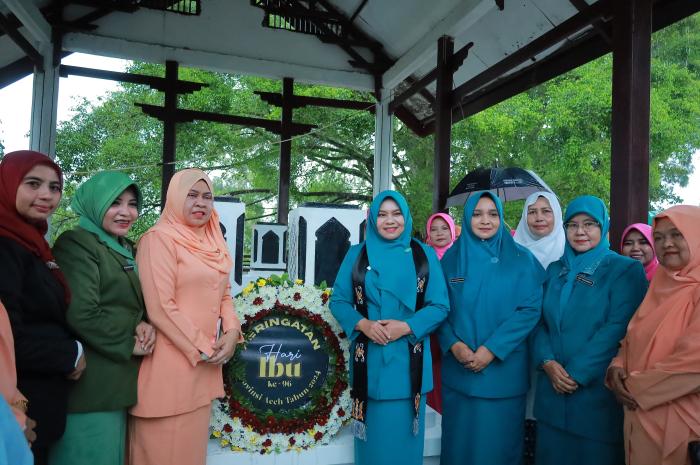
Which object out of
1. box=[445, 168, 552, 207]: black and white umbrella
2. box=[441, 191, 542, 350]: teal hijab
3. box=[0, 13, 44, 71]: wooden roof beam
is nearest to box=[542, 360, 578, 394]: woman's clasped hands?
box=[441, 191, 542, 350]: teal hijab

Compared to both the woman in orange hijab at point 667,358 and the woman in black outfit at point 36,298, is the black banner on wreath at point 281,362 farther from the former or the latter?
the woman in orange hijab at point 667,358

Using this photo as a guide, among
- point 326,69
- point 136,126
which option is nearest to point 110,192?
point 326,69

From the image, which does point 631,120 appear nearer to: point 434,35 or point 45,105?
point 434,35

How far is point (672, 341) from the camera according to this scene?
177 centimetres

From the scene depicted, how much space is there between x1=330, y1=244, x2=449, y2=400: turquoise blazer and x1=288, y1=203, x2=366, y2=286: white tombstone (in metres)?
2.39

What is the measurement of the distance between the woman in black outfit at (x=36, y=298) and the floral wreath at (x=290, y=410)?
2.59 feet

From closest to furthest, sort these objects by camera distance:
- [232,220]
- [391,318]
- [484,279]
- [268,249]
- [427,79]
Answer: [391,318]
[484,279]
[232,220]
[268,249]
[427,79]

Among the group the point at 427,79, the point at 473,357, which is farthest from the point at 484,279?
the point at 427,79

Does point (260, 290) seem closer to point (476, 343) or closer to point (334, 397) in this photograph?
point (334, 397)

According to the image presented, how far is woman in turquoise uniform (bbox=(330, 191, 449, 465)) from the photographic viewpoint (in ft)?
7.01

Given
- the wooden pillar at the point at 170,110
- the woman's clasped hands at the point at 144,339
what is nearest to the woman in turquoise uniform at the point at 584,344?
the woman's clasped hands at the point at 144,339

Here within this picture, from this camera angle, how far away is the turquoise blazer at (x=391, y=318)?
7.01ft

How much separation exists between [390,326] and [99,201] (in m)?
1.17

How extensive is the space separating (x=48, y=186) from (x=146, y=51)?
689cm
